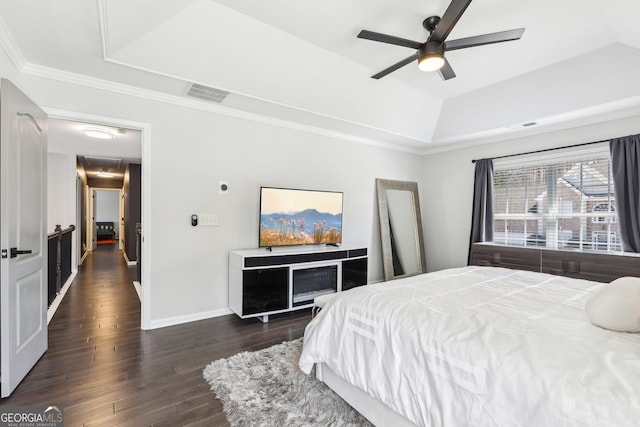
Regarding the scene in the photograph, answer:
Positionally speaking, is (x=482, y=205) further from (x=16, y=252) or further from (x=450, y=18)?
(x=16, y=252)

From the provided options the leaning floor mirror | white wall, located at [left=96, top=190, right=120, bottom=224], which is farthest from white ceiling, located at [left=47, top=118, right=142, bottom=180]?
white wall, located at [left=96, top=190, right=120, bottom=224]

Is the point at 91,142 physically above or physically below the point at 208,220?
above

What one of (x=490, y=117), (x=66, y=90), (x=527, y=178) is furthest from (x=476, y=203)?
(x=66, y=90)

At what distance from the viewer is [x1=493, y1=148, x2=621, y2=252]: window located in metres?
3.81

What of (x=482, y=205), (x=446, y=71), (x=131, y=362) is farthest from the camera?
(x=482, y=205)

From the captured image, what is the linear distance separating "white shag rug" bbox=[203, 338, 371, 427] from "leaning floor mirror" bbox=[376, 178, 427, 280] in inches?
115

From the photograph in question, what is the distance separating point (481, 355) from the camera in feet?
4.02

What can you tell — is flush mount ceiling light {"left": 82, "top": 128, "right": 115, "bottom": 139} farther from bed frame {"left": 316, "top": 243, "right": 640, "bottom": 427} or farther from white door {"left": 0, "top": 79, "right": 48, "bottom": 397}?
bed frame {"left": 316, "top": 243, "right": 640, "bottom": 427}

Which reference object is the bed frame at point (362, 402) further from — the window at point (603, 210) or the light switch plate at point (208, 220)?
the window at point (603, 210)

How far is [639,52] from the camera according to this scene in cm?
277

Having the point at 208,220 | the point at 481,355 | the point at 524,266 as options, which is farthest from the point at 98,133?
the point at 524,266

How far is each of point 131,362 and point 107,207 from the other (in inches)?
524

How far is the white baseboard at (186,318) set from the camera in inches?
126

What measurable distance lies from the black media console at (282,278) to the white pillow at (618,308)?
2690 millimetres
